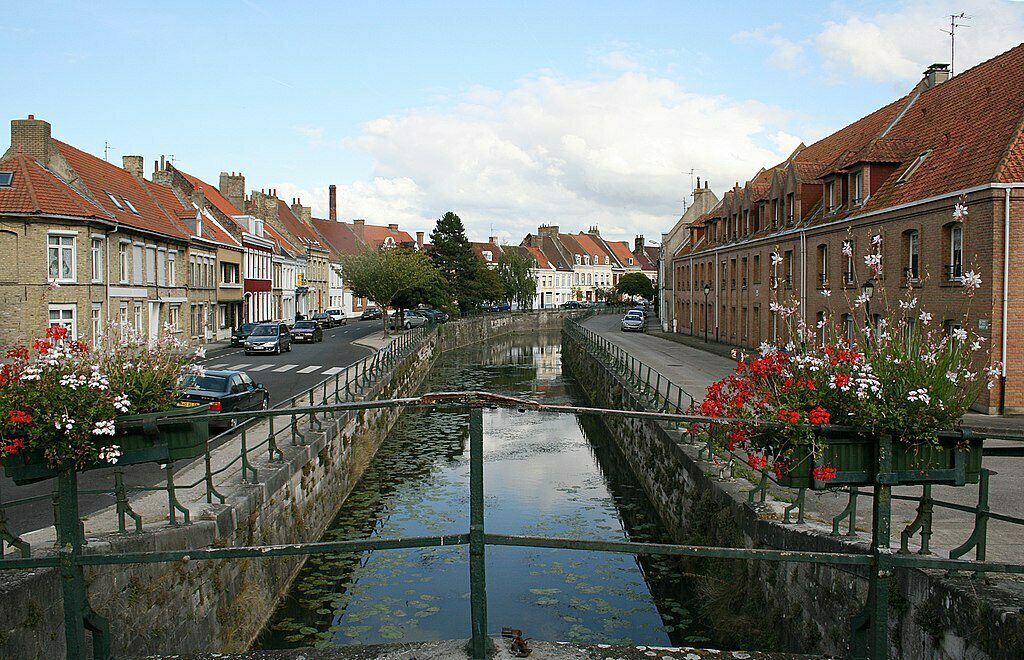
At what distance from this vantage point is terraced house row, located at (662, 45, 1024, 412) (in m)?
18.5

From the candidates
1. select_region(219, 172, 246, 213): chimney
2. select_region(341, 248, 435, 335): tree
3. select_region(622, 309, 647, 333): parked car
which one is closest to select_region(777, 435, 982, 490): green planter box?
select_region(341, 248, 435, 335): tree

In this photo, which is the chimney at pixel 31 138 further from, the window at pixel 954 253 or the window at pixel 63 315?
the window at pixel 954 253

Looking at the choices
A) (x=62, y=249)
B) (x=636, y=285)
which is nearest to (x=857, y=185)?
(x=62, y=249)

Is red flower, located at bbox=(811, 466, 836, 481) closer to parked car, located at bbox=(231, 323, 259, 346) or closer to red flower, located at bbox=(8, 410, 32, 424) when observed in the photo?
red flower, located at bbox=(8, 410, 32, 424)

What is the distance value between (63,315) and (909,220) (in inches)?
1185

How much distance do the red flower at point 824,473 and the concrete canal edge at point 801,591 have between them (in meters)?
1.71

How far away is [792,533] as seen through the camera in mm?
8016

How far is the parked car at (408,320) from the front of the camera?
2291 inches

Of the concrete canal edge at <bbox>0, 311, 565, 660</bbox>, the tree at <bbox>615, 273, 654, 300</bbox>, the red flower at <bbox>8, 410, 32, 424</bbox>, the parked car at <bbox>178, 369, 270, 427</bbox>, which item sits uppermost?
the tree at <bbox>615, 273, 654, 300</bbox>

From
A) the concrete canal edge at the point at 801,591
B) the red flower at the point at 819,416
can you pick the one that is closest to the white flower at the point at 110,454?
the red flower at the point at 819,416

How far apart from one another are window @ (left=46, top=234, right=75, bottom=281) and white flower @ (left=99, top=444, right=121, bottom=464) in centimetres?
2991

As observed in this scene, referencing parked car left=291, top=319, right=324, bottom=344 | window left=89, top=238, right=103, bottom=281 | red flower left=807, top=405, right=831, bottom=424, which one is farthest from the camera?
parked car left=291, top=319, right=324, bottom=344

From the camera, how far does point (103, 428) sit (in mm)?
4488

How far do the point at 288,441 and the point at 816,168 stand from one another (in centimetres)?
2567
